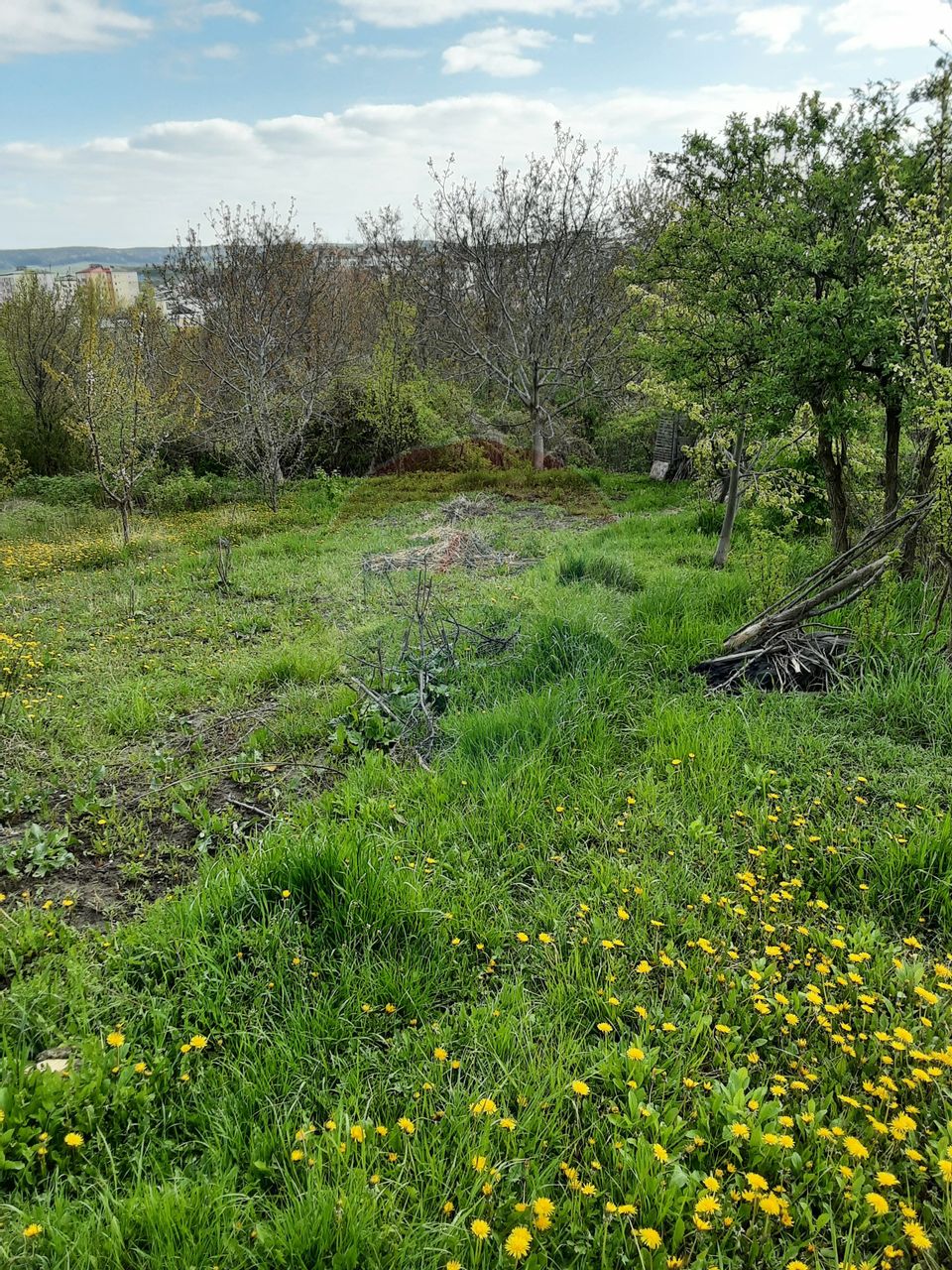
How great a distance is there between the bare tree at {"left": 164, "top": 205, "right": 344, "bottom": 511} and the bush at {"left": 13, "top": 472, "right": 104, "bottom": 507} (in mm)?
3282

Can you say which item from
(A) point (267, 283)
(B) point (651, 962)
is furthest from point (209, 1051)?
(A) point (267, 283)

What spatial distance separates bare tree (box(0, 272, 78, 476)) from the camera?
18.5 metres

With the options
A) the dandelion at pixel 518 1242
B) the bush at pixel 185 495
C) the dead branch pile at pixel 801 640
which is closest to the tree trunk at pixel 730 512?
the dead branch pile at pixel 801 640

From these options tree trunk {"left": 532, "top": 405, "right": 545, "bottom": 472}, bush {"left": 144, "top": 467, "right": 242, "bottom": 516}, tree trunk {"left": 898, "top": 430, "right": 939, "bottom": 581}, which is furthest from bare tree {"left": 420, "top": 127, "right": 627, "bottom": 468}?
tree trunk {"left": 898, "top": 430, "right": 939, "bottom": 581}

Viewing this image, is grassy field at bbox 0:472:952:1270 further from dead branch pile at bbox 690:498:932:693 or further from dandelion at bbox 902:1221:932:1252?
dead branch pile at bbox 690:498:932:693

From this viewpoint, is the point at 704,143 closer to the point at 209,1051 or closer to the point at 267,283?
the point at 209,1051

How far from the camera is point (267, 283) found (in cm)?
1545

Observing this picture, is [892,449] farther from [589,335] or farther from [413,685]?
[589,335]

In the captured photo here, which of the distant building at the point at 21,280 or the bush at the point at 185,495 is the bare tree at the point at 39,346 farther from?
the bush at the point at 185,495

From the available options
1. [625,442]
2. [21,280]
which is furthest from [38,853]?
[21,280]

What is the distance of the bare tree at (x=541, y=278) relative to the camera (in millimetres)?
16094

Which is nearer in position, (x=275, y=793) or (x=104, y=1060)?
(x=104, y=1060)

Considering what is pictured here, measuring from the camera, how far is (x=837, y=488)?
230 inches

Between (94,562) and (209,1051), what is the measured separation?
31.9 ft
